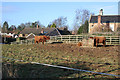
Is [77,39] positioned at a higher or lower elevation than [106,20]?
lower

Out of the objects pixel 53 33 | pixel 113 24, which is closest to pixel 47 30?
pixel 53 33

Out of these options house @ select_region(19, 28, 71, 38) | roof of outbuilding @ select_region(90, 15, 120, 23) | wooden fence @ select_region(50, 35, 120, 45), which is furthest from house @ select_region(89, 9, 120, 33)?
wooden fence @ select_region(50, 35, 120, 45)

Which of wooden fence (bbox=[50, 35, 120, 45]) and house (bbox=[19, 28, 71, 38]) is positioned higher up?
house (bbox=[19, 28, 71, 38])

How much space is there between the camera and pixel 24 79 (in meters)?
5.57

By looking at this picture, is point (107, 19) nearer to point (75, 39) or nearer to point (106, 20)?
point (106, 20)

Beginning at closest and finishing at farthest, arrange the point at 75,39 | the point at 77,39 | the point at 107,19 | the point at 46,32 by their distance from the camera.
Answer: the point at 77,39 < the point at 75,39 < the point at 107,19 < the point at 46,32

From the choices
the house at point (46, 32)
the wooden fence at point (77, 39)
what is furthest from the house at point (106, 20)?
the wooden fence at point (77, 39)

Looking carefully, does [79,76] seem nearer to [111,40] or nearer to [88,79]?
[88,79]

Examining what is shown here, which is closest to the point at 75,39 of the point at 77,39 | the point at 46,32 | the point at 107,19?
the point at 77,39

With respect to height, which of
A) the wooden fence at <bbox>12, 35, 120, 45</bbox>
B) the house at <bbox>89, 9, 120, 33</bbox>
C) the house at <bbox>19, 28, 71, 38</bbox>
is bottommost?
the wooden fence at <bbox>12, 35, 120, 45</bbox>

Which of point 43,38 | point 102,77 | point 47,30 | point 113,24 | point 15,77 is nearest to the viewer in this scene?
point 15,77

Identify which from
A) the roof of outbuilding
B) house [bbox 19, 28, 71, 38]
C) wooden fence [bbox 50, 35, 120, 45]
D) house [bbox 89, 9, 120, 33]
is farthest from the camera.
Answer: house [bbox 19, 28, 71, 38]

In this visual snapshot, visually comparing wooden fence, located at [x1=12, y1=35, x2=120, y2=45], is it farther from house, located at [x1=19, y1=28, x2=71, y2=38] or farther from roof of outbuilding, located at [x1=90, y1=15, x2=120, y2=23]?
roof of outbuilding, located at [x1=90, y1=15, x2=120, y2=23]

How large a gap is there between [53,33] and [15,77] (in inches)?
1802
